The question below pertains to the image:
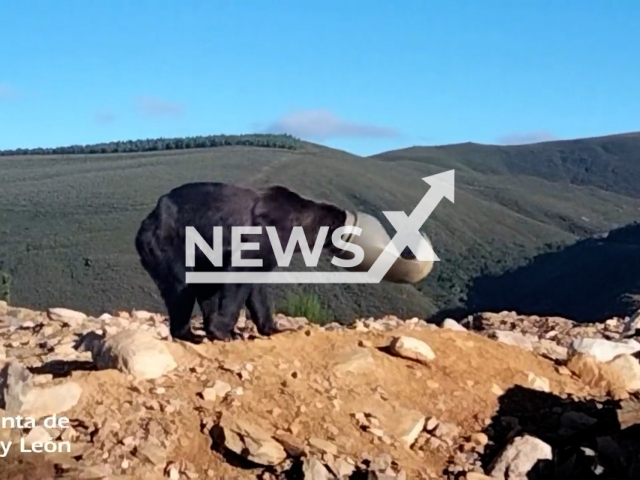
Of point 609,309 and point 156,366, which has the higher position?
point 156,366

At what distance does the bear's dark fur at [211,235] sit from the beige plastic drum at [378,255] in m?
0.25

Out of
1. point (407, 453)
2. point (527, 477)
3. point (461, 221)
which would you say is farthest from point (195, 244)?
point (461, 221)

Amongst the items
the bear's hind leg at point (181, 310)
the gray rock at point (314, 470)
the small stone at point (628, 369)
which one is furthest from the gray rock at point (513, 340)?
the gray rock at point (314, 470)

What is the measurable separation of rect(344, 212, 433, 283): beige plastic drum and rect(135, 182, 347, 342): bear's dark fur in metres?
0.25

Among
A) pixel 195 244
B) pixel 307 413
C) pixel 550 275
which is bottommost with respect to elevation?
pixel 550 275

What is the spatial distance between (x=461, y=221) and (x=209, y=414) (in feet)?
112

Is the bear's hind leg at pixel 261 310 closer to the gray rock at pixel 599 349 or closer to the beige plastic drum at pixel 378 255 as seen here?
the beige plastic drum at pixel 378 255

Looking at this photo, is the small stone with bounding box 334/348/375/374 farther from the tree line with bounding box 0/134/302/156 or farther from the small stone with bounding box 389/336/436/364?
the tree line with bounding box 0/134/302/156

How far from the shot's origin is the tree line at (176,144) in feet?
171

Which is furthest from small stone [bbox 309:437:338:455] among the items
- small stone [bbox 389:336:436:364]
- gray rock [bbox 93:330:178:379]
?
small stone [bbox 389:336:436:364]

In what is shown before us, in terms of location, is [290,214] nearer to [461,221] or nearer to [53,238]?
[53,238]

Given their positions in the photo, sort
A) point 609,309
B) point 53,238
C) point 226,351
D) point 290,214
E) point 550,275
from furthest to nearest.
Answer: point 53,238 → point 550,275 → point 609,309 → point 290,214 → point 226,351

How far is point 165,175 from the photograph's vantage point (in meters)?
41.7

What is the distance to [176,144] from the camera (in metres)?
55.0
